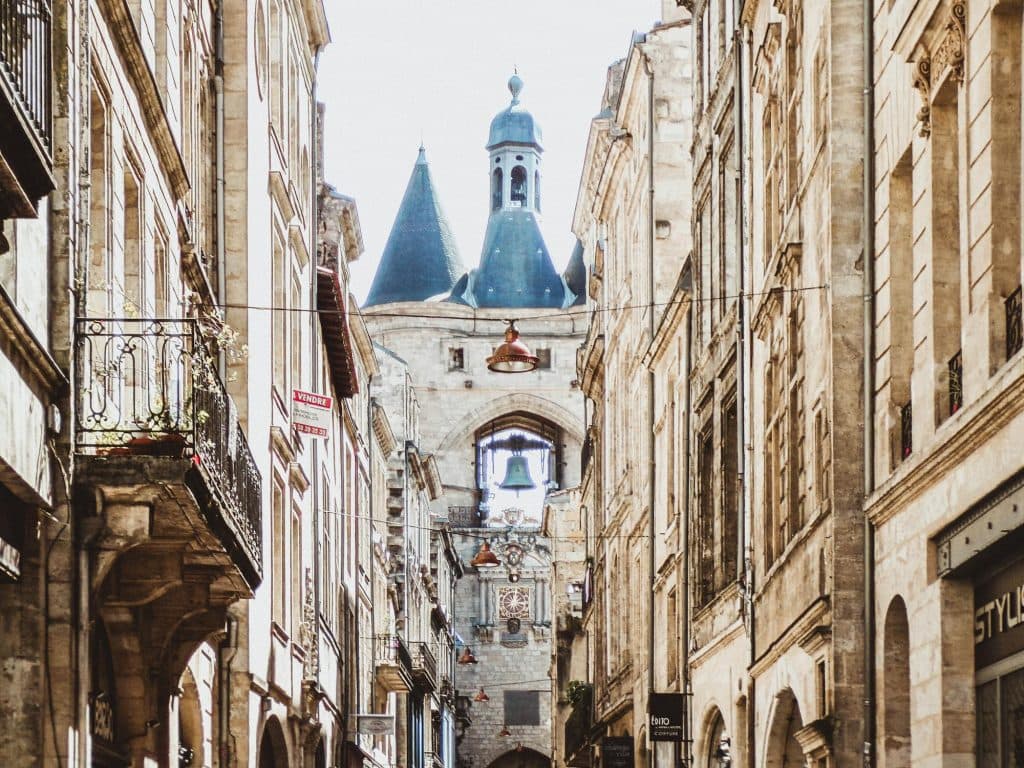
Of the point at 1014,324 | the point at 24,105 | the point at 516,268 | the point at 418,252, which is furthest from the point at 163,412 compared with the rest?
the point at 516,268

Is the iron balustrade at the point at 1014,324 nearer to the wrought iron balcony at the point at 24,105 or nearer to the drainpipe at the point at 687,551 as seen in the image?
the wrought iron balcony at the point at 24,105

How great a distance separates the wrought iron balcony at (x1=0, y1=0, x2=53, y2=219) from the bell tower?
354 ft

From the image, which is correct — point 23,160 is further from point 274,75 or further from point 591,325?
point 591,325

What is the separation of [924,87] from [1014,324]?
281 centimetres

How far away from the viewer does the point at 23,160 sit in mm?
12430

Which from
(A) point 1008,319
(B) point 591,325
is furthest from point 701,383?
(B) point 591,325

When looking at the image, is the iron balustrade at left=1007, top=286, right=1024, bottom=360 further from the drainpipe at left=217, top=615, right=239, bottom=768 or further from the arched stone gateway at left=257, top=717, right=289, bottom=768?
the arched stone gateway at left=257, top=717, right=289, bottom=768

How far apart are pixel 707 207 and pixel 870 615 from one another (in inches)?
571

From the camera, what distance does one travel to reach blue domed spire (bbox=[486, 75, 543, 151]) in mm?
123062

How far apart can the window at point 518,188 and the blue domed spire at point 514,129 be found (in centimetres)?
191

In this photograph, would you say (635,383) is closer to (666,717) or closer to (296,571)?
(666,717)

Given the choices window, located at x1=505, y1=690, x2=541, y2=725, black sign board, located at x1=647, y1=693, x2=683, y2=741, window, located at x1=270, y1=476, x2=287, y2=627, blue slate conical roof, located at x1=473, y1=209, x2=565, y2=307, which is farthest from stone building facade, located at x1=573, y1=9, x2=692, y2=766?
blue slate conical roof, located at x1=473, y1=209, x2=565, y2=307

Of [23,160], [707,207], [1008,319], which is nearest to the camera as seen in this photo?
[23,160]

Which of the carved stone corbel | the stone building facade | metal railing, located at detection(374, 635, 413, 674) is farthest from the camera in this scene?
metal railing, located at detection(374, 635, 413, 674)
